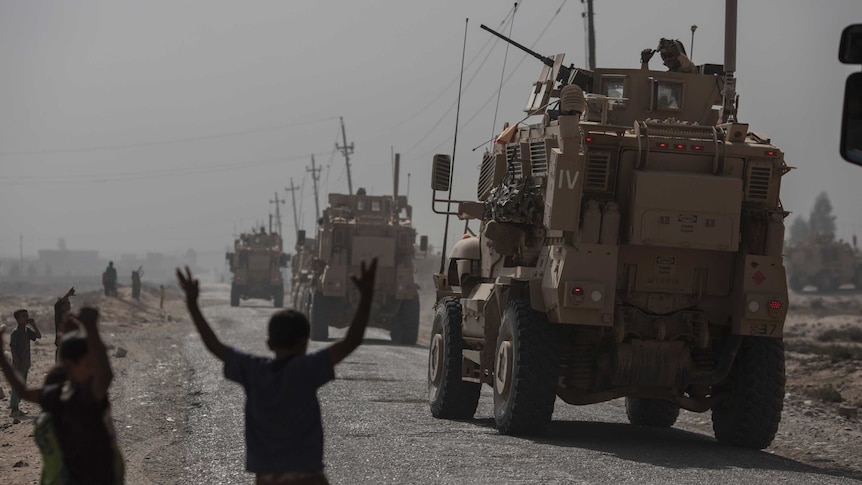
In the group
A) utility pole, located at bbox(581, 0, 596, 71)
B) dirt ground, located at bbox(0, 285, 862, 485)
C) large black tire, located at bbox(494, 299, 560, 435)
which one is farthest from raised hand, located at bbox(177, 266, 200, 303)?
utility pole, located at bbox(581, 0, 596, 71)

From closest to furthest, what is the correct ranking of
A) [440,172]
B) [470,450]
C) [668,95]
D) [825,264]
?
[470,450]
[668,95]
[440,172]
[825,264]

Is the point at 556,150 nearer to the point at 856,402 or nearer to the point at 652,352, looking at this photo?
the point at 652,352

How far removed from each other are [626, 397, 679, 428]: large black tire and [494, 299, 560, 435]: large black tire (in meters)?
3.07

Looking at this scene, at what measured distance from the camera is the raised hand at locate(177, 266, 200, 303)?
659cm

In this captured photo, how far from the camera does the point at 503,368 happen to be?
1405 cm

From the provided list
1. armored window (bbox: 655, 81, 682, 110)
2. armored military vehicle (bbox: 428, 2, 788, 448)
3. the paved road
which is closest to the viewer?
the paved road

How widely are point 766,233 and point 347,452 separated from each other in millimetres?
4447

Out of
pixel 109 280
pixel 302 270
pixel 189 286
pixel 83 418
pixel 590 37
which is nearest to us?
pixel 83 418

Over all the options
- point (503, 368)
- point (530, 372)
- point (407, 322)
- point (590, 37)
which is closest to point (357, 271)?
point (407, 322)

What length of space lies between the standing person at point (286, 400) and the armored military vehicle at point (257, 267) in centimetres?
5423

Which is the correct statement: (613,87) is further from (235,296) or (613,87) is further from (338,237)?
(235,296)

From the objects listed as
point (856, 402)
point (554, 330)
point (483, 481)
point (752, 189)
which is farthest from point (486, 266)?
point (856, 402)

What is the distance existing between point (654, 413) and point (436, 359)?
264 centimetres

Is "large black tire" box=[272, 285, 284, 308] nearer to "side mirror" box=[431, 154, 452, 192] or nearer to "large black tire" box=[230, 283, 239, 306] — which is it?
"large black tire" box=[230, 283, 239, 306]
